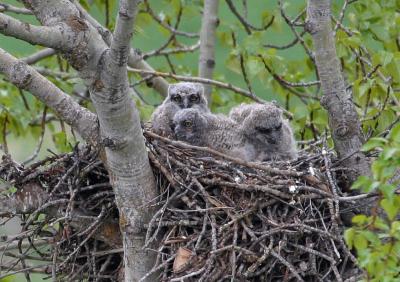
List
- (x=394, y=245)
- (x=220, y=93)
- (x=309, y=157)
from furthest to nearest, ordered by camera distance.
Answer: (x=220, y=93) < (x=309, y=157) < (x=394, y=245)

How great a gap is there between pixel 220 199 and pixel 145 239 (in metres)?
0.51

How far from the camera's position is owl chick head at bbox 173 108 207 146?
20.6 ft

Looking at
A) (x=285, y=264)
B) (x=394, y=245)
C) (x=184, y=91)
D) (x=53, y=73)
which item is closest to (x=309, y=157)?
(x=285, y=264)

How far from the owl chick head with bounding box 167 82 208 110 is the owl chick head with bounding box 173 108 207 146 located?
45 cm

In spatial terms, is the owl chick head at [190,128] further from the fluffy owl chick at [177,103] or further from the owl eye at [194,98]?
the owl eye at [194,98]

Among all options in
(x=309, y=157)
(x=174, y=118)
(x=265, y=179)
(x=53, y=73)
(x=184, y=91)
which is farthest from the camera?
(x=53, y=73)

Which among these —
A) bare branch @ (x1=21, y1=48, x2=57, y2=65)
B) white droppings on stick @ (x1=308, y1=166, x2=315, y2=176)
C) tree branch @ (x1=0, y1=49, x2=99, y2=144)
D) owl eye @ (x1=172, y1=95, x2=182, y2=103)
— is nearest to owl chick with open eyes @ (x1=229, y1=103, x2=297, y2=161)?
owl eye @ (x1=172, y1=95, x2=182, y2=103)

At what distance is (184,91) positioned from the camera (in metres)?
6.86

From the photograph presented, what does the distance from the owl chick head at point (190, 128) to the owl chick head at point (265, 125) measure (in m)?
0.33

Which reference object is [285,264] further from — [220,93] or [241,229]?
[220,93]

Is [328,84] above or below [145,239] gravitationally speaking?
above

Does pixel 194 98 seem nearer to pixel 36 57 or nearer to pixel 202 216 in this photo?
pixel 36 57

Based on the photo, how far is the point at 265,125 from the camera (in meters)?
6.33

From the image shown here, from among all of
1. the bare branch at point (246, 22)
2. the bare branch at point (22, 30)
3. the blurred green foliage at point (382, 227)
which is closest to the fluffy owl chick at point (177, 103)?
the bare branch at point (246, 22)
